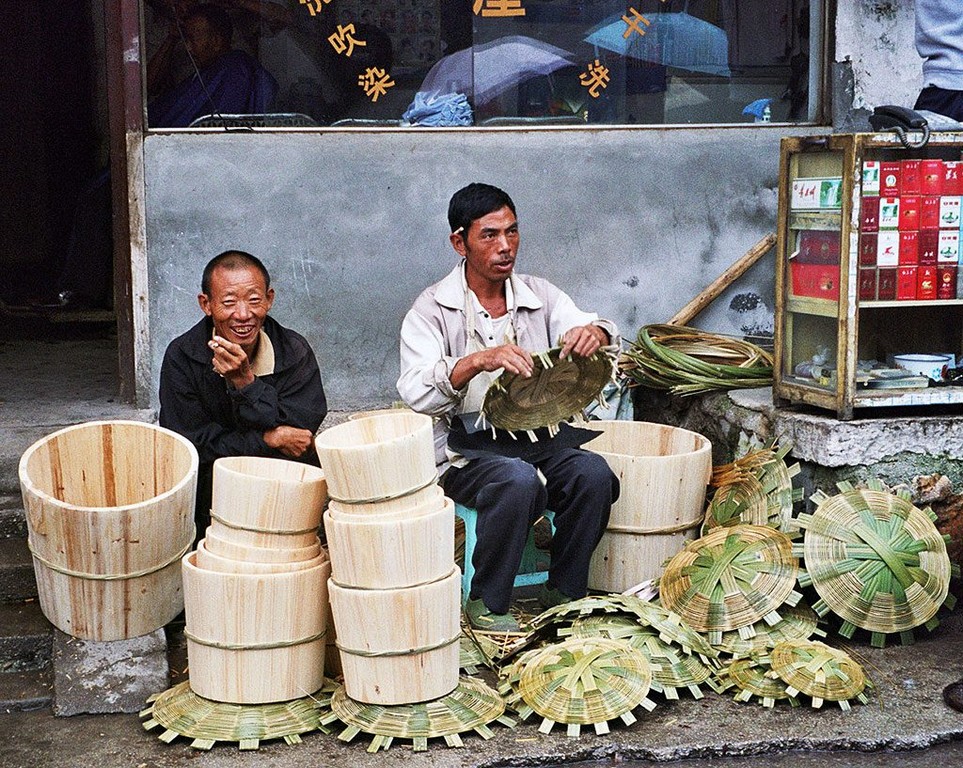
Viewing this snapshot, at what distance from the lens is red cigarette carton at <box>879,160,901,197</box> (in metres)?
4.75

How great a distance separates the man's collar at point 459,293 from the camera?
467 cm

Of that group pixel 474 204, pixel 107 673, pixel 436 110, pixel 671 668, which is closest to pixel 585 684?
pixel 671 668

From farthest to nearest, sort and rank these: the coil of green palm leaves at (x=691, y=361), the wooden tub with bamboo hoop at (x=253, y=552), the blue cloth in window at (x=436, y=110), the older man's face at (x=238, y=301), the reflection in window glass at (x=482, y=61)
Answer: the blue cloth in window at (x=436, y=110) < the reflection in window glass at (x=482, y=61) < the coil of green palm leaves at (x=691, y=361) < the older man's face at (x=238, y=301) < the wooden tub with bamboo hoop at (x=253, y=552)

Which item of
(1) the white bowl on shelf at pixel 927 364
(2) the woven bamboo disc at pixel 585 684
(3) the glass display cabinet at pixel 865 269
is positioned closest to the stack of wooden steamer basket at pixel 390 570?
(2) the woven bamboo disc at pixel 585 684

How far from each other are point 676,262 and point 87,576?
3.26 m

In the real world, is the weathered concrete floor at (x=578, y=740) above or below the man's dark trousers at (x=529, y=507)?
below

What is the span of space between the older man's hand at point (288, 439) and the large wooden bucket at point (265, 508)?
0.46 metres

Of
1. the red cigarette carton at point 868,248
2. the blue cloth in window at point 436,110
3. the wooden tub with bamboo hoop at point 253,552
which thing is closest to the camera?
the wooden tub with bamboo hoop at point 253,552

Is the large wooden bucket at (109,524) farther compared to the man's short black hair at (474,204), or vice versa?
the man's short black hair at (474,204)

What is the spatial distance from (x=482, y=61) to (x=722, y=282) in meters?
1.55

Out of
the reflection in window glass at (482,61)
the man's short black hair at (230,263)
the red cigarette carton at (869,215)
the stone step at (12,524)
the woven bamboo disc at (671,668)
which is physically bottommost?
the woven bamboo disc at (671,668)

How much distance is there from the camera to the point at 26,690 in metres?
4.08

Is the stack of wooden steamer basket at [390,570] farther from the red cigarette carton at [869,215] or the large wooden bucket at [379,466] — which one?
the red cigarette carton at [869,215]

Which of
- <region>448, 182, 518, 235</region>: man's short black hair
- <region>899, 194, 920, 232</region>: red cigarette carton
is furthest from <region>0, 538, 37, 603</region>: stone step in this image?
<region>899, 194, 920, 232</region>: red cigarette carton
